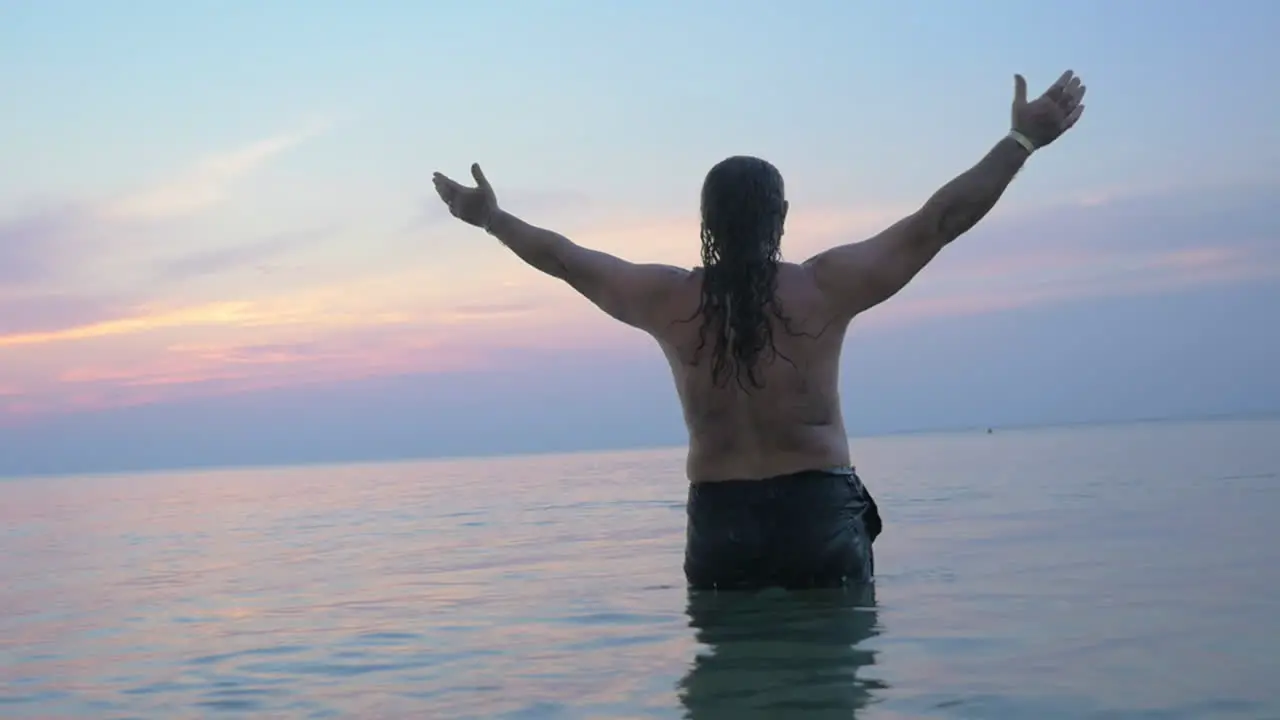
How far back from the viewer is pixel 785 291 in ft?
15.7

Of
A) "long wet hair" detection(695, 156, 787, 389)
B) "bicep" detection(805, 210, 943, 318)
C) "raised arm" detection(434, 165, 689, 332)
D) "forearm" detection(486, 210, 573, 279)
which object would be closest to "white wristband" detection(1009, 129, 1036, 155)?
"bicep" detection(805, 210, 943, 318)

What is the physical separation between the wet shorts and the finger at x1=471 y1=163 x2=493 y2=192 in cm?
171

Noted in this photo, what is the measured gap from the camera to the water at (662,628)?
Result: 12.8ft

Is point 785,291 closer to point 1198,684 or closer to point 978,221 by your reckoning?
point 978,221

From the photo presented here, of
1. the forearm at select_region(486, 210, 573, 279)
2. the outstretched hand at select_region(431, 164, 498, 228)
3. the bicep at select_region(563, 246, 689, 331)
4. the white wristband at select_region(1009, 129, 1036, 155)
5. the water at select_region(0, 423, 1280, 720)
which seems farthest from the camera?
the outstretched hand at select_region(431, 164, 498, 228)

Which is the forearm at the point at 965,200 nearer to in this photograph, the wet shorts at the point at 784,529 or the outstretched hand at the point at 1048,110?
the outstretched hand at the point at 1048,110

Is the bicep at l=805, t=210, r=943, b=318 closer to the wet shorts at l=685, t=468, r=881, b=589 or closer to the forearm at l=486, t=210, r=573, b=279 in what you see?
the wet shorts at l=685, t=468, r=881, b=589

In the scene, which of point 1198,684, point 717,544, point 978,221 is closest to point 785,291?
point 978,221

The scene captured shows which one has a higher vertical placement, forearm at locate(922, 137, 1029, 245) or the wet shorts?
forearm at locate(922, 137, 1029, 245)

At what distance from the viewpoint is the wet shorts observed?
486cm

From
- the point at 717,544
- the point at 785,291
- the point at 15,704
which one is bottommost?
the point at 15,704

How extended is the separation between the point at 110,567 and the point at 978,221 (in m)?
9.19

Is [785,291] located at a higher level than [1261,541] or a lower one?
higher

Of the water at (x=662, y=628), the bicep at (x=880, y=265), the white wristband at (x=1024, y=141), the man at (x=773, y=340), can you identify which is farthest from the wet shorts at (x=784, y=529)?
the white wristband at (x=1024, y=141)
